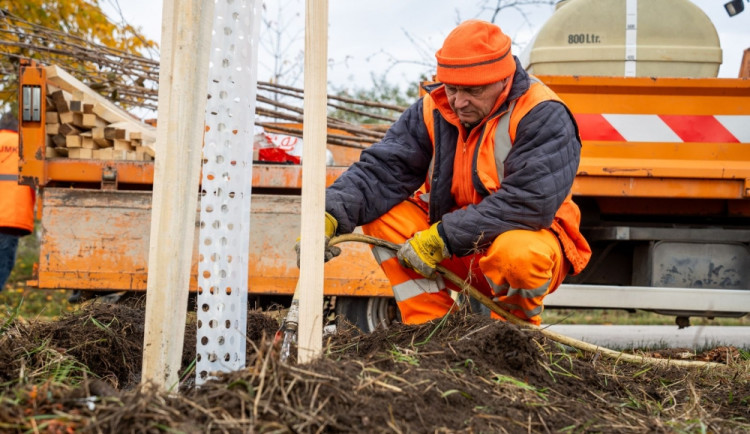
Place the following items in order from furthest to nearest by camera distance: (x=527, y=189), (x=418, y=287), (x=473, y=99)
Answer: (x=418, y=287) < (x=473, y=99) < (x=527, y=189)

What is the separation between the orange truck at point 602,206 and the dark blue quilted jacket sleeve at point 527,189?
4.85 ft

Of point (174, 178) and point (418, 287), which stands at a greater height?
point (174, 178)

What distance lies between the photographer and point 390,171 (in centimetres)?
355

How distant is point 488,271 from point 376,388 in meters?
1.23

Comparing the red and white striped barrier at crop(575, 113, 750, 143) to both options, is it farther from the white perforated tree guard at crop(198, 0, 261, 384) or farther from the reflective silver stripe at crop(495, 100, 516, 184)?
the white perforated tree guard at crop(198, 0, 261, 384)

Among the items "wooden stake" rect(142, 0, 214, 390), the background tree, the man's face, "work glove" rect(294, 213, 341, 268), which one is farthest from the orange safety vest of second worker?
"wooden stake" rect(142, 0, 214, 390)

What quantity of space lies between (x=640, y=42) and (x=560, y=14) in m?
0.53

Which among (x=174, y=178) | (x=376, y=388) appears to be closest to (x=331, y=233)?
(x=174, y=178)

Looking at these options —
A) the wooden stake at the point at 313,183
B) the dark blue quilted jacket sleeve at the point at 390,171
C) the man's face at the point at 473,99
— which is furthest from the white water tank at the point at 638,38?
the wooden stake at the point at 313,183

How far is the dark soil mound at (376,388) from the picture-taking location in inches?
72.8

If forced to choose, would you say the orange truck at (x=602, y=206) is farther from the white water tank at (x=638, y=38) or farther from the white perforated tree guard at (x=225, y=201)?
the white perforated tree guard at (x=225, y=201)

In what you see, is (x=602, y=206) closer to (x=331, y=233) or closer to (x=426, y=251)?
(x=426, y=251)

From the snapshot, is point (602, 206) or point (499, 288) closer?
point (499, 288)

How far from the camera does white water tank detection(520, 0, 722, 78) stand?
15.6 ft
